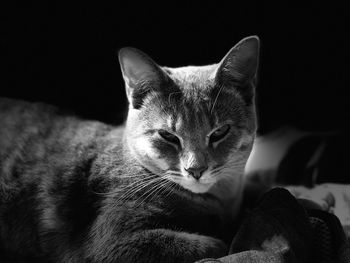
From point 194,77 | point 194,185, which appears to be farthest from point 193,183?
point 194,77

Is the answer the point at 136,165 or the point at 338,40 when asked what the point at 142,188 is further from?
the point at 338,40

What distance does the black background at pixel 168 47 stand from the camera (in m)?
2.08

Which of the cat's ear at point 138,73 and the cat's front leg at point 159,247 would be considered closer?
the cat's front leg at point 159,247

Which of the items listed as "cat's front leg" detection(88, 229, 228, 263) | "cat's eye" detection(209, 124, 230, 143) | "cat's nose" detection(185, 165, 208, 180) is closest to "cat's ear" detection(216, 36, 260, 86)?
"cat's eye" detection(209, 124, 230, 143)

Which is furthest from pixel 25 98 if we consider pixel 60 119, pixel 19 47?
pixel 60 119

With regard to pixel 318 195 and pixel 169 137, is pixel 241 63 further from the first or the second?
pixel 318 195

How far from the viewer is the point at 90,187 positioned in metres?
1.60

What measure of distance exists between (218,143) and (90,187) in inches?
19.0

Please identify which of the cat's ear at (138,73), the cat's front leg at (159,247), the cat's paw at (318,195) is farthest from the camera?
the cat's paw at (318,195)

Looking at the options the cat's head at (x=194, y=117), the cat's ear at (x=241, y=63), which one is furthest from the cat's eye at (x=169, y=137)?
the cat's ear at (x=241, y=63)

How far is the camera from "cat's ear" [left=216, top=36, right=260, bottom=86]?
1.49m

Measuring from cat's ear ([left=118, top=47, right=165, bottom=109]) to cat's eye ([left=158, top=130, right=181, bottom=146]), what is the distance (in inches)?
6.6

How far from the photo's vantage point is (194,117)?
1483mm

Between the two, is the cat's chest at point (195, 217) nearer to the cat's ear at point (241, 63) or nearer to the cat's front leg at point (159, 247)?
the cat's front leg at point (159, 247)
